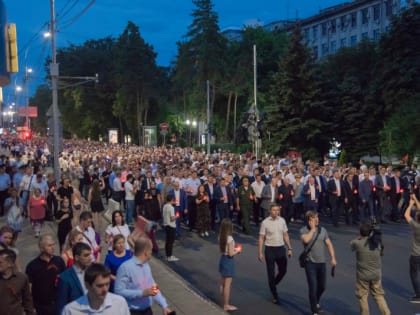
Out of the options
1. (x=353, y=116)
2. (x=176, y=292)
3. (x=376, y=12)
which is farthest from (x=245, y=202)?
(x=376, y=12)

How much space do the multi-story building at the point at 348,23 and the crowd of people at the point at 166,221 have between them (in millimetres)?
58663

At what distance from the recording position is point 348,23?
3319 inches

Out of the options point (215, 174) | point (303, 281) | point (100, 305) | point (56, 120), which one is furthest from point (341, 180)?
point (100, 305)

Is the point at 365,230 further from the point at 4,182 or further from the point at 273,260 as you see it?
the point at 4,182

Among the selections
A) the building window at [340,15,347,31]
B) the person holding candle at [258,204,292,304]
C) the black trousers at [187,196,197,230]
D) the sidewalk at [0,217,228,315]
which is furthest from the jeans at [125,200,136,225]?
the building window at [340,15,347,31]

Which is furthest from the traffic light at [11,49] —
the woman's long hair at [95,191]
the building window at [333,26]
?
the building window at [333,26]

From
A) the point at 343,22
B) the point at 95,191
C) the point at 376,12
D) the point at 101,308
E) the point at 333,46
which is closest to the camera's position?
the point at 101,308

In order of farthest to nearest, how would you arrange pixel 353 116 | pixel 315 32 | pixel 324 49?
pixel 315 32 < pixel 324 49 < pixel 353 116

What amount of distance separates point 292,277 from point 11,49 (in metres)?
8.45

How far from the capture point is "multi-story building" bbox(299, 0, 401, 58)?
76.7 metres

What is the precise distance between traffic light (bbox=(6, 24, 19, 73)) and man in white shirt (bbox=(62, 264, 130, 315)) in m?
10.1

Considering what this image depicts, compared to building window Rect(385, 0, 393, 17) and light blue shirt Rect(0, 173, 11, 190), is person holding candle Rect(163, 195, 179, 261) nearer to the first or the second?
light blue shirt Rect(0, 173, 11, 190)

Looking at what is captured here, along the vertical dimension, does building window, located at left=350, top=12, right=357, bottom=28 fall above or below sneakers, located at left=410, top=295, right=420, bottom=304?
above

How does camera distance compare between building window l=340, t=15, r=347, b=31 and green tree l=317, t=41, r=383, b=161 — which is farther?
building window l=340, t=15, r=347, b=31
